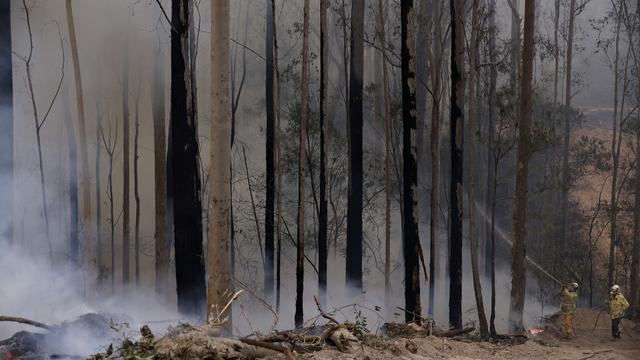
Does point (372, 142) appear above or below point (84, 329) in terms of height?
above

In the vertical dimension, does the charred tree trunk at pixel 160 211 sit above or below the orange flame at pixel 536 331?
above

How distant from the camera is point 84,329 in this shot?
409 inches

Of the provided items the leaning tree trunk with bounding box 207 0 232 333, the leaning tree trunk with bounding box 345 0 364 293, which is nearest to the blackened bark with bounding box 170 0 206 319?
the leaning tree trunk with bounding box 207 0 232 333

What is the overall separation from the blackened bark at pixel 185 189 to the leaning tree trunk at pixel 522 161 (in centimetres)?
803

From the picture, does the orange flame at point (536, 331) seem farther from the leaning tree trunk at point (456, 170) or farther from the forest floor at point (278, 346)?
the forest floor at point (278, 346)

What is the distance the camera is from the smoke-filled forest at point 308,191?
39.8 feet

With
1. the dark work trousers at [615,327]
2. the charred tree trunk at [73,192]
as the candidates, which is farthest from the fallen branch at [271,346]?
the charred tree trunk at [73,192]

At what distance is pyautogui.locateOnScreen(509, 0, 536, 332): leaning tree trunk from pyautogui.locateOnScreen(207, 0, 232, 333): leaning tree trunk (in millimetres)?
9769

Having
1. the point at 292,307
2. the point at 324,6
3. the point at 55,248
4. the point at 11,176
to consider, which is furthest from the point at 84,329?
the point at 55,248

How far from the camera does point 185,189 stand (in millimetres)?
16688

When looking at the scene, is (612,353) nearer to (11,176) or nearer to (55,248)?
(11,176)

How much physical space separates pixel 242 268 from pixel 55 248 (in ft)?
28.8

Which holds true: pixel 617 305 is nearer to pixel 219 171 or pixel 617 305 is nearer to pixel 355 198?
pixel 355 198

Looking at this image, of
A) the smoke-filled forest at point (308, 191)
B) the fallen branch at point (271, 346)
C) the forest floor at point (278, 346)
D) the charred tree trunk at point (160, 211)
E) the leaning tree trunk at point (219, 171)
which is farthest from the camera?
the charred tree trunk at point (160, 211)
